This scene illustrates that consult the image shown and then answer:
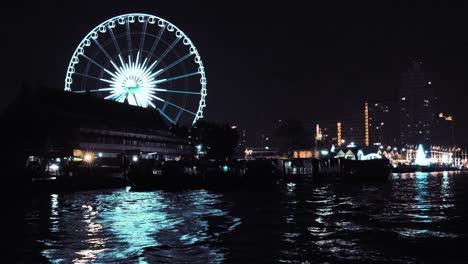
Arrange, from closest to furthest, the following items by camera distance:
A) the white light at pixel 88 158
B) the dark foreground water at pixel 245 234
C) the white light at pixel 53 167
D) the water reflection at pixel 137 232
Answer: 1. the dark foreground water at pixel 245 234
2. the water reflection at pixel 137 232
3. the white light at pixel 53 167
4. the white light at pixel 88 158

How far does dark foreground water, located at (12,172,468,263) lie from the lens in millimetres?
19984

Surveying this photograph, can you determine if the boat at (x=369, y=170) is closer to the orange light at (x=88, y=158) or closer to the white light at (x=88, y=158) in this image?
the orange light at (x=88, y=158)

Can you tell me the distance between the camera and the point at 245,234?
1014 inches

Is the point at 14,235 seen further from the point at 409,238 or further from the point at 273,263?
the point at 409,238

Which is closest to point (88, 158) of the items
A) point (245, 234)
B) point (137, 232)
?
point (137, 232)

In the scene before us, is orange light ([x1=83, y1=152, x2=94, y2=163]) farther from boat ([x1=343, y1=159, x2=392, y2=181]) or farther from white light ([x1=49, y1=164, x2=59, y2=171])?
boat ([x1=343, y1=159, x2=392, y2=181])

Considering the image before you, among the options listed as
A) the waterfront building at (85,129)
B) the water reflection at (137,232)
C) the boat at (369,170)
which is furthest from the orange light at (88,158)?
the water reflection at (137,232)

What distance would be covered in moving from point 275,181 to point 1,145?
4016cm

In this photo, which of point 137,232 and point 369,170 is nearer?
point 137,232

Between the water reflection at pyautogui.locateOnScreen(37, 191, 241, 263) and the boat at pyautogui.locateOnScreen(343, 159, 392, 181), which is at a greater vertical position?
the boat at pyautogui.locateOnScreen(343, 159, 392, 181)

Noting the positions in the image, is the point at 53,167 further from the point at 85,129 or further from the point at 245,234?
the point at 245,234

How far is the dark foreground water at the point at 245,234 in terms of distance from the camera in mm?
19984

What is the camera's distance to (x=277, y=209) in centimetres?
3862

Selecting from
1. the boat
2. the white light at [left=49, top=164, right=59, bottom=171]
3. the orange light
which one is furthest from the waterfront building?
the boat
